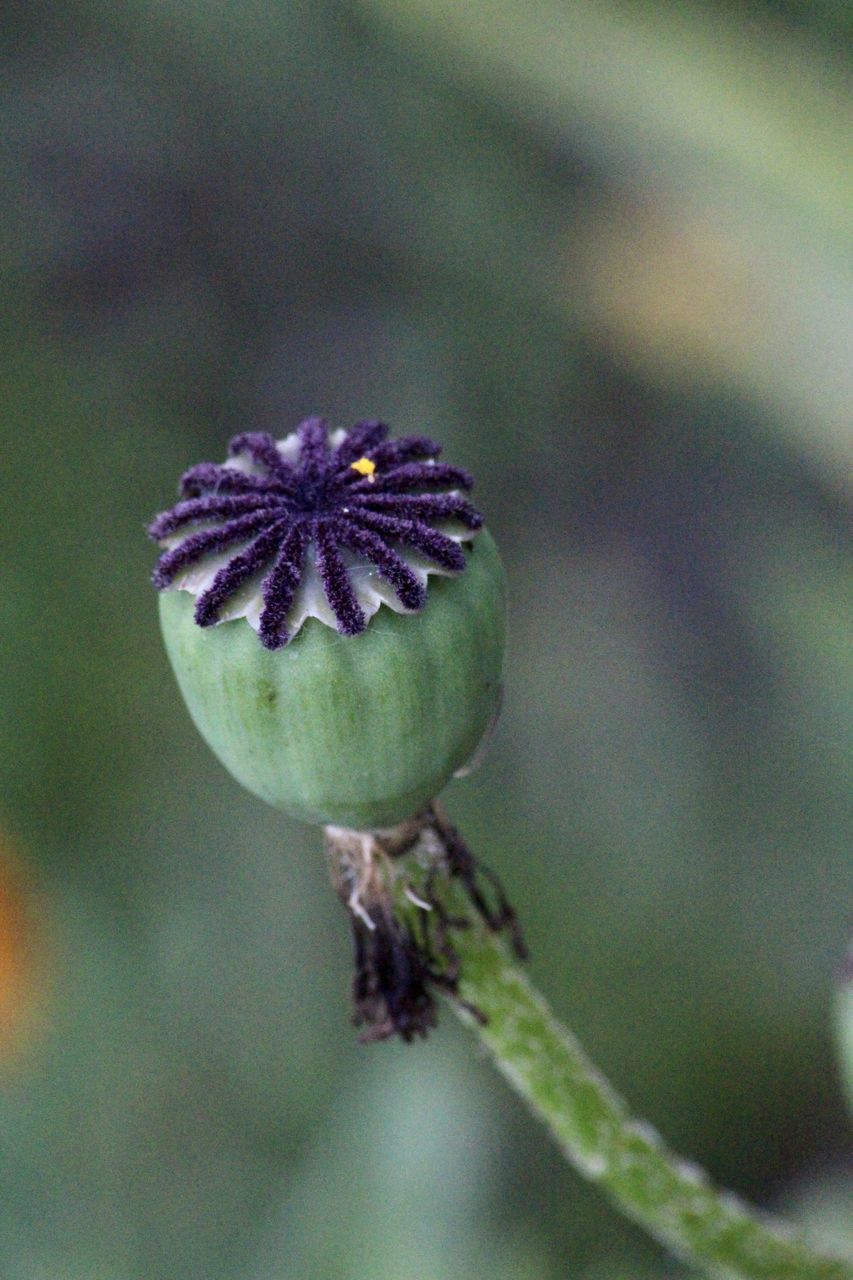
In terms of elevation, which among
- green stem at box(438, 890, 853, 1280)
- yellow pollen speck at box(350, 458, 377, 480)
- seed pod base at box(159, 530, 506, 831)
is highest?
yellow pollen speck at box(350, 458, 377, 480)

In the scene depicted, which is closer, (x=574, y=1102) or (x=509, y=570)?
(x=574, y=1102)

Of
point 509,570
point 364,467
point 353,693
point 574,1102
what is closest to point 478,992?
point 574,1102

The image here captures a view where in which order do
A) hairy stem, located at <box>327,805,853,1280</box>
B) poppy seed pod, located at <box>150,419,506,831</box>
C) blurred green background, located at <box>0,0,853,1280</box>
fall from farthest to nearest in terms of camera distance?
blurred green background, located at <box>0,0,853,1280</box>, hairy stem, located at <box>327,805,853,1280</box>, poppy seed pod, located at <box>150,419,506,831</box>

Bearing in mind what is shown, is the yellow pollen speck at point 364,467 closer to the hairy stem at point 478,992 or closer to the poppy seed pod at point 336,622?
the poppy seed pod at point 336,622

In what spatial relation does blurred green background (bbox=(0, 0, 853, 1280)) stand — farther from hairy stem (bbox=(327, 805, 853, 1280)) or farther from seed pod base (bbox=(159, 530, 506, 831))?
seed pod base (bbox=(159, 530, 506, 831))

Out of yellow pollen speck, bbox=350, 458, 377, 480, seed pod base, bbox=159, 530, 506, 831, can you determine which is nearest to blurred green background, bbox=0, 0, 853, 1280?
seed pod base, bbox=159, 530, 506, 831

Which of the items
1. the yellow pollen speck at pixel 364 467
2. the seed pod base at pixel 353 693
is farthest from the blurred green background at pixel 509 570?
the yellow pollen speck at pixel 364 467

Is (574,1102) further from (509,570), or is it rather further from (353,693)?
(509,570)
